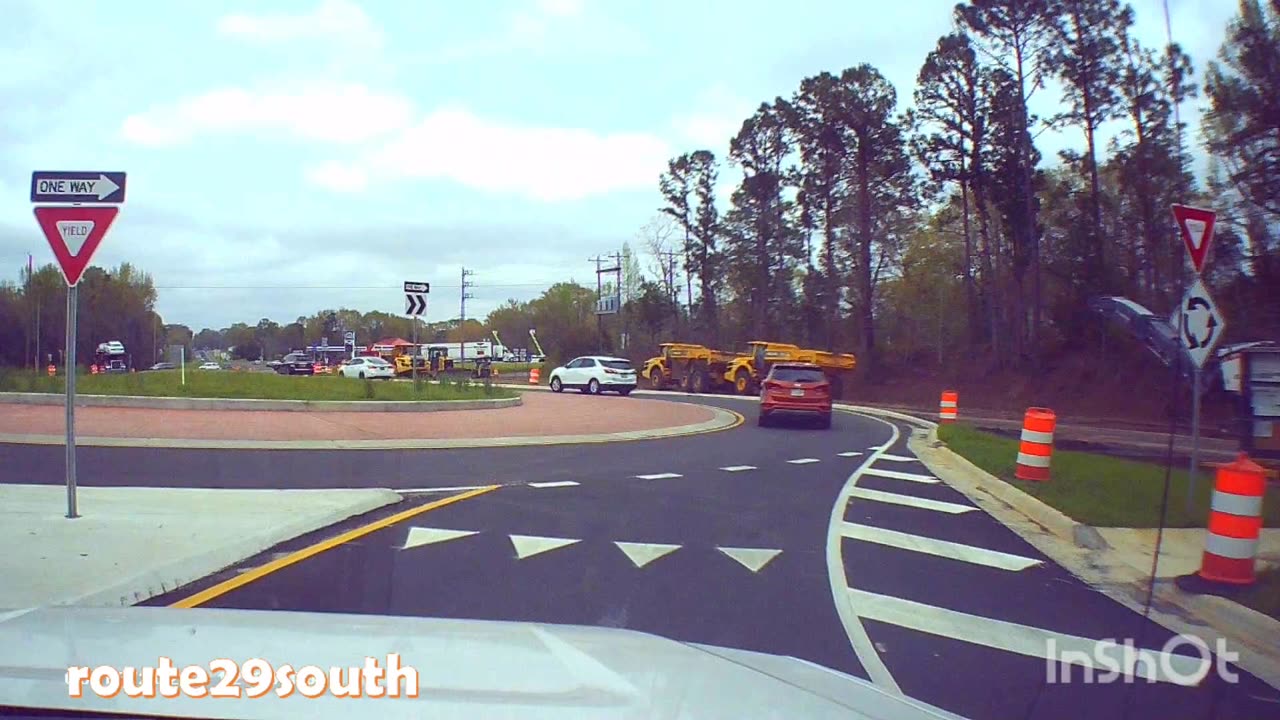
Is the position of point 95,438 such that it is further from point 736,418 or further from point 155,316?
point 155,316

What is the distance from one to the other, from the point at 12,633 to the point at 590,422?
64.8 feet

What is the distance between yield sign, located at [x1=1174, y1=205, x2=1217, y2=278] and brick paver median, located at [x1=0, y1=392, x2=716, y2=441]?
42.1ft

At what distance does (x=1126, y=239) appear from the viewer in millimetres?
28891

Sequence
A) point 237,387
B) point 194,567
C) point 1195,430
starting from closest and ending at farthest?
point 194,567 → point 1195,430 → point 237,387

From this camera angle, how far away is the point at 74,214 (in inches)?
325

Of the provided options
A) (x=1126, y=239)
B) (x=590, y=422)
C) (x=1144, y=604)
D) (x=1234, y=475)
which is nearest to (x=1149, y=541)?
(x=1234, y=475)

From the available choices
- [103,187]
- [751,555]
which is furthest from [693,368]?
[103,187]

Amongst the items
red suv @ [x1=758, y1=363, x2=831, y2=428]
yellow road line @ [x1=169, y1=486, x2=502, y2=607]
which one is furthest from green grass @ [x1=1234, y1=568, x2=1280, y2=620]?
red suv @ [x1=758, y1=363, x2=831, y2=428]

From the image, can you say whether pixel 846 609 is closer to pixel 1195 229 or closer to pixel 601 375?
pixel 1195 229

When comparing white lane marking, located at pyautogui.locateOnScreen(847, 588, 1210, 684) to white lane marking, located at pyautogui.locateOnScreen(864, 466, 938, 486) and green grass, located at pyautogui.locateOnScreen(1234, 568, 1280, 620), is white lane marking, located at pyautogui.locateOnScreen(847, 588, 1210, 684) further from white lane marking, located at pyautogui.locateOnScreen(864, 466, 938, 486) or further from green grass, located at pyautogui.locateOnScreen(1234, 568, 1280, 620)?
white lane marking, located at pyautogui.locateOnScreen(864, 466, 938, 486)

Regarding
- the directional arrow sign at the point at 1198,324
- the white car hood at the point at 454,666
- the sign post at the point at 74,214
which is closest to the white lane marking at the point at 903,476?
the directional arrow sign at the point at 1198,324

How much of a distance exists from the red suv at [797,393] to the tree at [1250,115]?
10605mm

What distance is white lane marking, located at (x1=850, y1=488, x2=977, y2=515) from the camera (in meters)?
11.4

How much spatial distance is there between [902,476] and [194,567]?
10.4 metres
